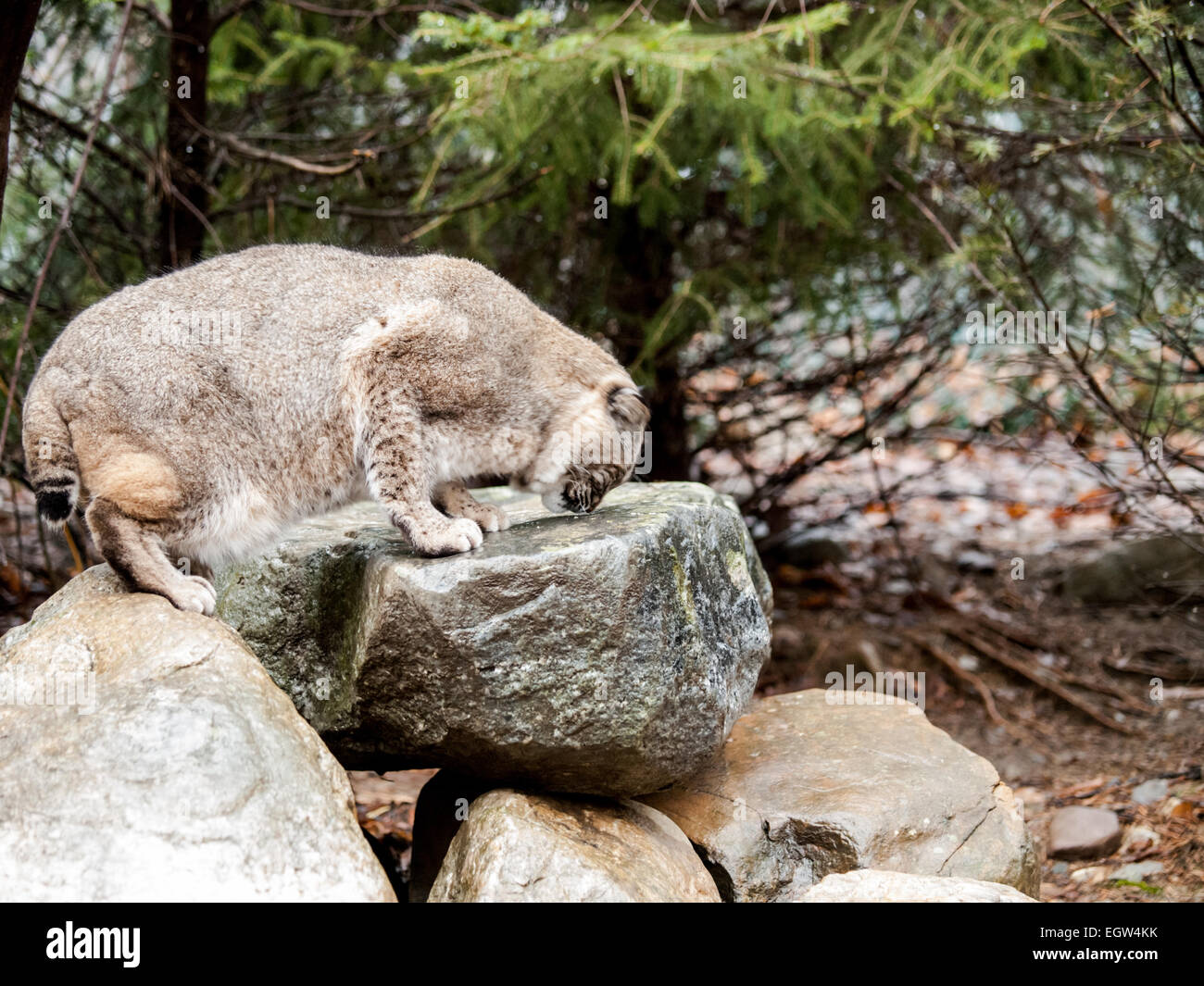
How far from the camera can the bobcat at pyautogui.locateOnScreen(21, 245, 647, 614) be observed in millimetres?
4668

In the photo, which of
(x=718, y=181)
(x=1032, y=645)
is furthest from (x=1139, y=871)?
(x=718, y=181)

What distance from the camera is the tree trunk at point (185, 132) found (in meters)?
7.29

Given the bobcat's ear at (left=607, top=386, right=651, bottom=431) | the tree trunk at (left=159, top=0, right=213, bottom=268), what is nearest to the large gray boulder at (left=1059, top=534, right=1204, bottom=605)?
the bobcat's ear at (left=607, top=386, right=651, bottom=431)

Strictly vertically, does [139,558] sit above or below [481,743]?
above

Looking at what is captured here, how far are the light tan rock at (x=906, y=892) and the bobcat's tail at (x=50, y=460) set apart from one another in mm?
3341

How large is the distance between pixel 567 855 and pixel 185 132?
5555 mm

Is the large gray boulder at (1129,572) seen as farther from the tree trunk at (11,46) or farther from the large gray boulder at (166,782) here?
the tree trunk at (11,46)

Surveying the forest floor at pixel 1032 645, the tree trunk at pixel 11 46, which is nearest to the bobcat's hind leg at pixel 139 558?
the tree trunk at pixel 11 46

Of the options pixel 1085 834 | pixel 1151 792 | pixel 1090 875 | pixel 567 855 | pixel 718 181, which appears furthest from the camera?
pixel 718 181

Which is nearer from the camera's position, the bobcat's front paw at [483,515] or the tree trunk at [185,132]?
the bobcat's front paw at [483,515]

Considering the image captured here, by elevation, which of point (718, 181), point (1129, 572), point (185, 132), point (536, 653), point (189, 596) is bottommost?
point (1129, 572)

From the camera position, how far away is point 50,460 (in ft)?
15.3

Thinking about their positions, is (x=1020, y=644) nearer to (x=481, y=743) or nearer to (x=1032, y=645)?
(x=1032, y=645)

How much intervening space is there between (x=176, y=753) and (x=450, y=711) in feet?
3.72
